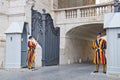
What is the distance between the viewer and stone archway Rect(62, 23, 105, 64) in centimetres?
1616

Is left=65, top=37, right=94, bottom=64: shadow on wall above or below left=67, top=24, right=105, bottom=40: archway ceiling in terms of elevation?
below

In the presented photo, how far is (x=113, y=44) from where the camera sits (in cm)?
861

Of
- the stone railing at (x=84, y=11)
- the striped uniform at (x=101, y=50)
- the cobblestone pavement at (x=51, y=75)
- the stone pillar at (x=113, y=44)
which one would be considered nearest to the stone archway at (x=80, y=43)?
the stone railing at (x=84, y=11)

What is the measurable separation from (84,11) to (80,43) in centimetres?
403

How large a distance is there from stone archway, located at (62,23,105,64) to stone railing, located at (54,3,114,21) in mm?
711

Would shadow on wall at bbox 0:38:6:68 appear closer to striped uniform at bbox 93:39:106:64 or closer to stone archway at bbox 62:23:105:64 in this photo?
striped uniform at bbox 93:39:106:64

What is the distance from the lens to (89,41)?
68.0ft

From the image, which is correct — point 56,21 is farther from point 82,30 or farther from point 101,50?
point 101,50

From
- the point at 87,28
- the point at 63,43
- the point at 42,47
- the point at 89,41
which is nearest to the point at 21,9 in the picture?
the point at 42,47

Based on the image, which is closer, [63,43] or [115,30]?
[115,30]

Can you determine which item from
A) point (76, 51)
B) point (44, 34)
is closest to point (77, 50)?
point (76, 51)

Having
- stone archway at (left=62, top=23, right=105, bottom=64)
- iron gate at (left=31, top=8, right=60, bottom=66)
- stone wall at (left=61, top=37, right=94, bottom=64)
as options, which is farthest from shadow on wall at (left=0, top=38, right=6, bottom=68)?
stone archway at (left=62, top=23, right=105, bottom=64)

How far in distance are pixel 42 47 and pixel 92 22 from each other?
3.68 meters

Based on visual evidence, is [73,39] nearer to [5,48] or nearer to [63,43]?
[63,43]
